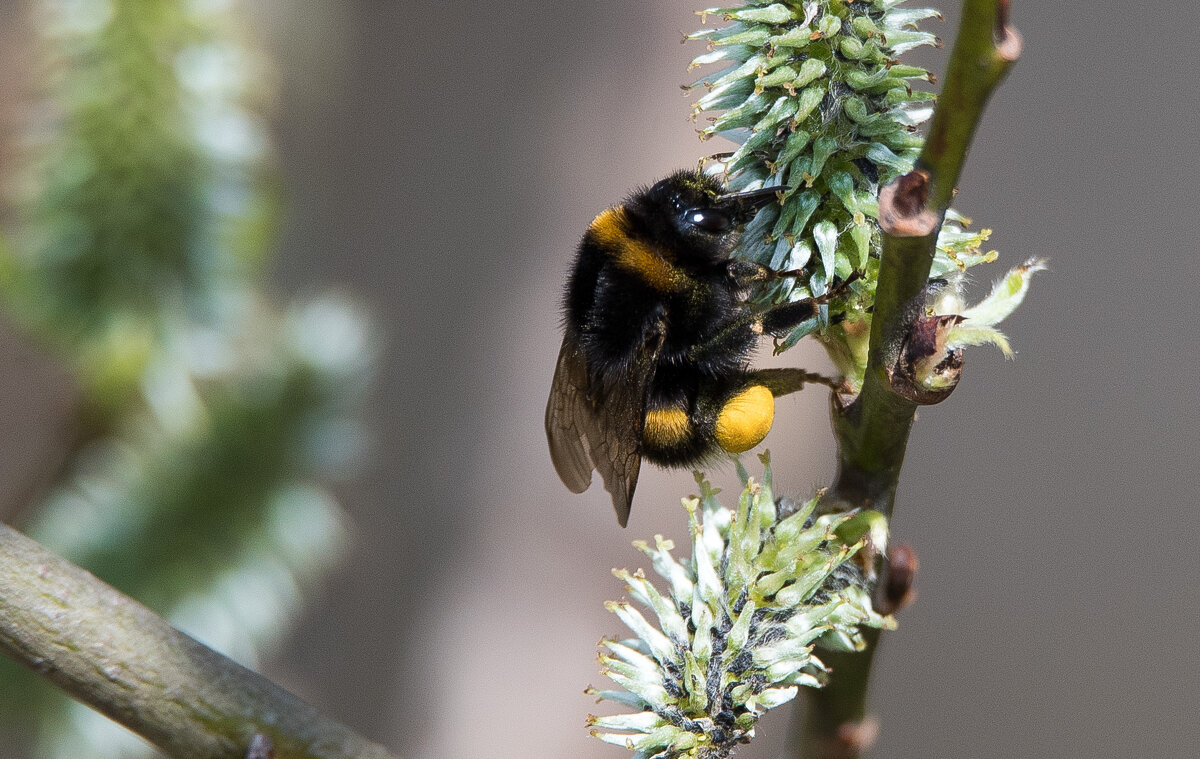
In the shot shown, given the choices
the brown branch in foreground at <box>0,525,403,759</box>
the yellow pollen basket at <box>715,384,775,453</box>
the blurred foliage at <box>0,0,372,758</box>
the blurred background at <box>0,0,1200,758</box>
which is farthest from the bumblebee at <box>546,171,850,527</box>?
the blurred background at <box>0,0,1200,758</box>

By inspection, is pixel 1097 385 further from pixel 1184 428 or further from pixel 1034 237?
pixel 1034 237

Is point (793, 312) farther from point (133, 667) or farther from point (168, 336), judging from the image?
point (168, 336)

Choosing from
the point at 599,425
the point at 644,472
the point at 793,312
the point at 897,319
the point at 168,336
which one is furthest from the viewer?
the point at 644,472

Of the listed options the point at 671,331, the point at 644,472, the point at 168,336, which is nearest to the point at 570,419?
the point at 671,331

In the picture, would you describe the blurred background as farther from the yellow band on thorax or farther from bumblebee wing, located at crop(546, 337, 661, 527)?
the yellow band on thorax

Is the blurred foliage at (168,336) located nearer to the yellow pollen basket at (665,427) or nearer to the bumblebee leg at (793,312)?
the yellow pollen basket at (665,427)

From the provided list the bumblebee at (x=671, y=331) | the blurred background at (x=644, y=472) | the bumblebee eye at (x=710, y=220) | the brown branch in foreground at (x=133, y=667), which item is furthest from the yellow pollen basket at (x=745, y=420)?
the blurred background at (x=644, y=472)
